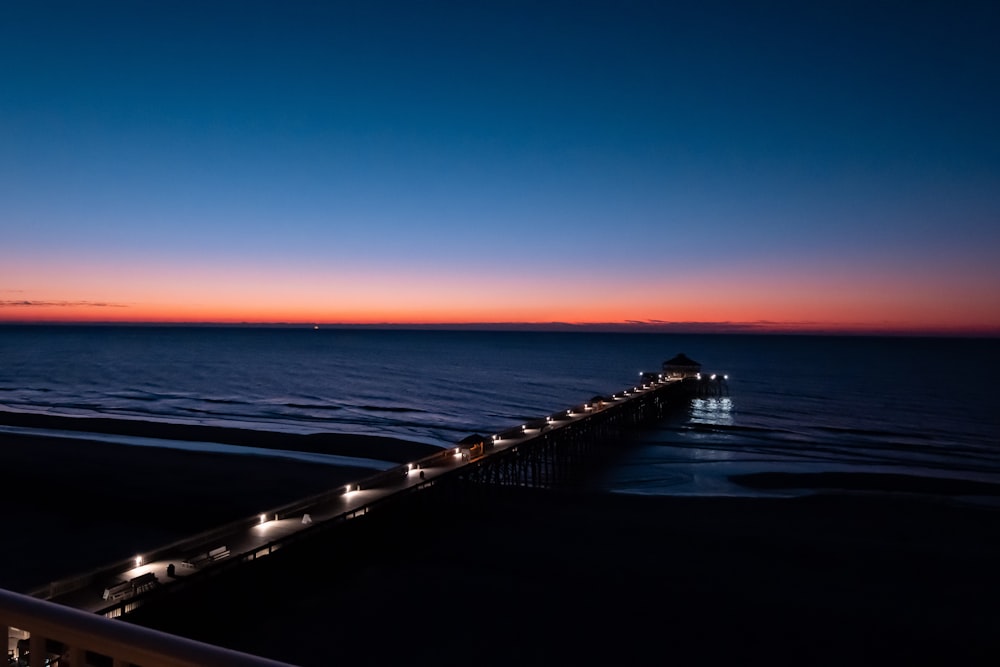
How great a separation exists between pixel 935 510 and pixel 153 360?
101919 millimetres

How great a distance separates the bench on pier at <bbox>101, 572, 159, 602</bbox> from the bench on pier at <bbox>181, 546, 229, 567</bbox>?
3.01 feet

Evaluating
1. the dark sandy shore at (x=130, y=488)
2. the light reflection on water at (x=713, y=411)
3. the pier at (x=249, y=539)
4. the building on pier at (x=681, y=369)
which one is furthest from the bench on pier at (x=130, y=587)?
the building on pier at (x=681, y=369)

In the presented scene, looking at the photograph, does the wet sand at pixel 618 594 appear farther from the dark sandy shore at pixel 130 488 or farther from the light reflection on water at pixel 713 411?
the light reflection on water at pixel 713 411

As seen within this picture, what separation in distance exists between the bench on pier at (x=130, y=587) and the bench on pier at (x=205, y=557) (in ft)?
3.01

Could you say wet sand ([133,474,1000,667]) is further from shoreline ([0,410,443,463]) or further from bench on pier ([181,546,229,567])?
shoreline ([0,410,443,463])

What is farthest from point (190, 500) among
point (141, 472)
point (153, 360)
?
point (153, 360)

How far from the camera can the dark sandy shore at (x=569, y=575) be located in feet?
43.5

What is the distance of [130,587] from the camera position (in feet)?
39.1

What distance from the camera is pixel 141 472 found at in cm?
2725

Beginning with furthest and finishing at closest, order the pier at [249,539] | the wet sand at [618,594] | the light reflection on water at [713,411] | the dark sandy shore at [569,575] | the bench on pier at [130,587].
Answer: the light reflection on water at [713,411], the dark sandy shore at [569,575], the wet sand at [618,594], the bench on pier at [130,587], the pier at [249,539]

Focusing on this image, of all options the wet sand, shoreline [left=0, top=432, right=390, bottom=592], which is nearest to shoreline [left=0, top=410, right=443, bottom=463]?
shoreline [left=0, top=432, right=390, bottom=592]

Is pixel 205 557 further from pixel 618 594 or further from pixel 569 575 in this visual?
pixel 618 594

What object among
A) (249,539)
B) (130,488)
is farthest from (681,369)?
(249,539)

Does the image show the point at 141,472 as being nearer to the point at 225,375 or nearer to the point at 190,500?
the point at 190,500
